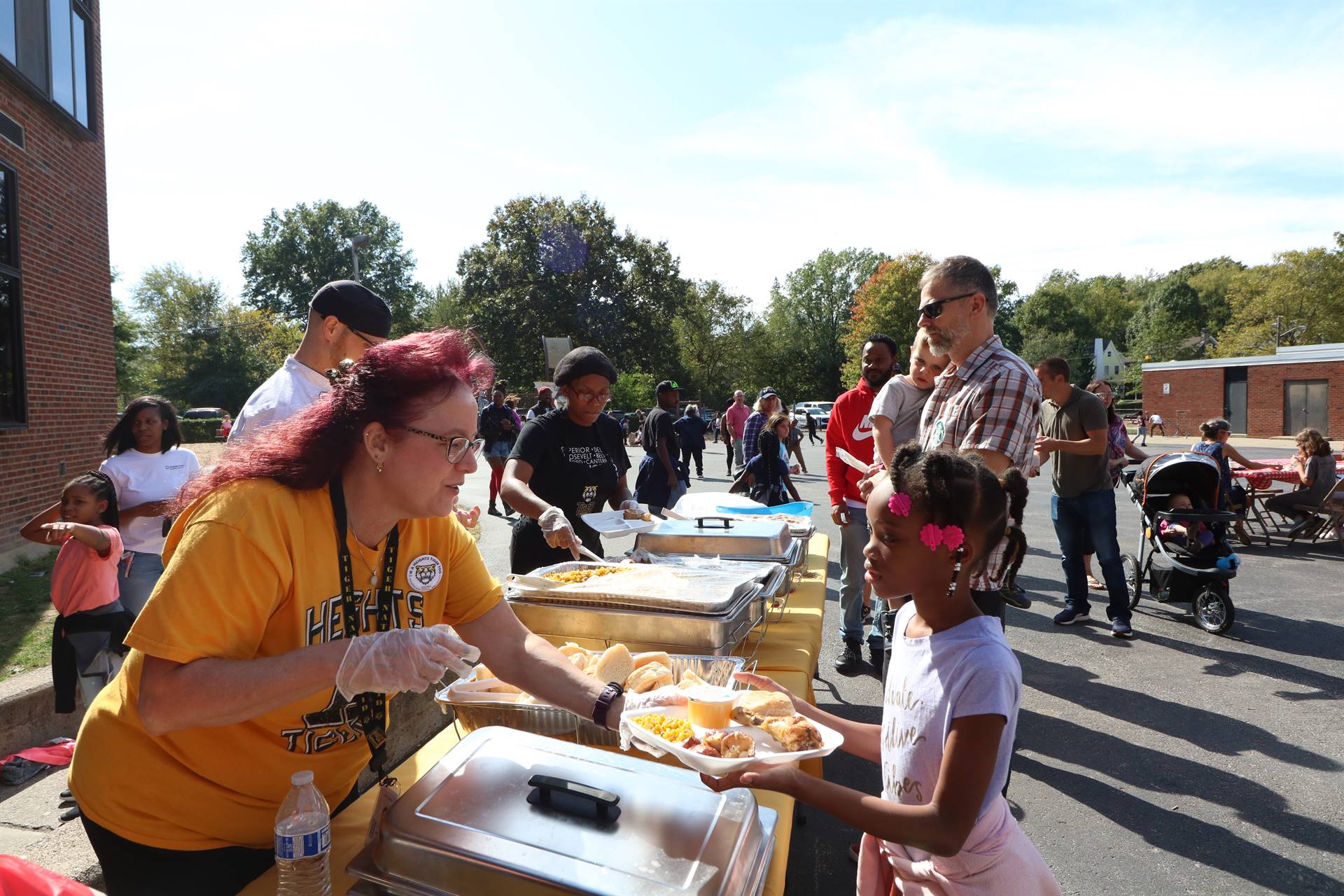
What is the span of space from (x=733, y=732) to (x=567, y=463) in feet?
7.83

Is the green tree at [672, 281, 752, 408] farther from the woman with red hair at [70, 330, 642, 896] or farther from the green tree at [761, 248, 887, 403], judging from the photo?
the woman with red hair at [70, 330, 642, 896]

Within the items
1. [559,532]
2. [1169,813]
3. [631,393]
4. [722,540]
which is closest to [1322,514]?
[1169,813]

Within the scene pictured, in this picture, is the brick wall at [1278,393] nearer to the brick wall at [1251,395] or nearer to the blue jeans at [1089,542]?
the brick wall at [1251,395]

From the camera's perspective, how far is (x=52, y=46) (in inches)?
315

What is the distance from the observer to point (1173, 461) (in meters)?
6.25

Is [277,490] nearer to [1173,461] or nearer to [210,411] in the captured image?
[1173,461]

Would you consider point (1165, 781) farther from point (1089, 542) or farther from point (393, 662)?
point (393, 662)

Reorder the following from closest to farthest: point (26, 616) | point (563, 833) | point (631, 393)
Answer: point (563, 833) → point (26, 616) → point (631, 393)

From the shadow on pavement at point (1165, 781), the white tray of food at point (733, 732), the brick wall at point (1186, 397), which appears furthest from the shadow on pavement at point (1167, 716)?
the brick wall at point (1186, 397)

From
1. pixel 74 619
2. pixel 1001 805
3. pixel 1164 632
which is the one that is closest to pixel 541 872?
pixel 1001 805

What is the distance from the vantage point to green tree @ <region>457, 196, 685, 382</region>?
3803 cm

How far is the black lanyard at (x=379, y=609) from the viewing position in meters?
1.45

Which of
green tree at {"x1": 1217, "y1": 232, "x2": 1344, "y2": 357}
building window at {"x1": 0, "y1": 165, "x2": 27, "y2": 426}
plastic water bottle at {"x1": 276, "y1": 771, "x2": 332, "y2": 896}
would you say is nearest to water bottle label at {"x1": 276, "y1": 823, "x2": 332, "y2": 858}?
plastic water bottle at {"x1": 276, "y1": 771, "x2": 332, "y2": 896}

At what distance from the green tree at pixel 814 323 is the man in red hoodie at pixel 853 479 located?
167 ft
